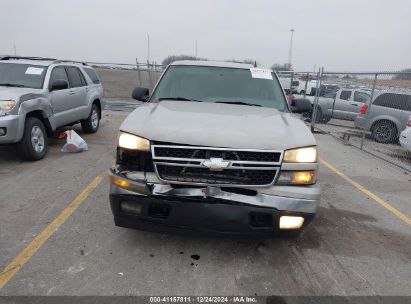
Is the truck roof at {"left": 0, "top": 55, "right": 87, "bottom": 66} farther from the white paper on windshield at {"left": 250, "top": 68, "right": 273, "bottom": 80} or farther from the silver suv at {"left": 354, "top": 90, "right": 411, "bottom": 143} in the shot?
the silver suv at {"left": 354, "top": 90, "right": 411, "bottom": 143}

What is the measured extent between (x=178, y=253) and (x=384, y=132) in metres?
9.83

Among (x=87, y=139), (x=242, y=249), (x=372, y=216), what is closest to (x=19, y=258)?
(x=242, y=249)

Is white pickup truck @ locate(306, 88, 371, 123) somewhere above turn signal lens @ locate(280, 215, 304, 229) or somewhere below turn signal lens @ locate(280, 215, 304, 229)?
below

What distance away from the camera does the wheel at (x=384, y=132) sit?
35.9 feet

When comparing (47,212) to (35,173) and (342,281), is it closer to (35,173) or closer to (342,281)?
(35,173)

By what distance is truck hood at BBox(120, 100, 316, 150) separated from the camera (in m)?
3.04

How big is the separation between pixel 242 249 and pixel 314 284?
0.79m

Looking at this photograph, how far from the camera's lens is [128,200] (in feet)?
10.2

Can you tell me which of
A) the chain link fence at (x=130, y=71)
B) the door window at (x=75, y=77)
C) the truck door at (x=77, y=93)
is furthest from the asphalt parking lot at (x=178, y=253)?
the chain link fence at (x=130, y=71)

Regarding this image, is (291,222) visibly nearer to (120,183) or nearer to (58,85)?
(120,183)

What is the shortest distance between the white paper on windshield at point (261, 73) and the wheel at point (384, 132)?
779 centimetres

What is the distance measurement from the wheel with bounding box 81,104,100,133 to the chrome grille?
6.61 meters

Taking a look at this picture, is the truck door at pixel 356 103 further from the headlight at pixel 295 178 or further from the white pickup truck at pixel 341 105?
the headlight at pixel 295 178

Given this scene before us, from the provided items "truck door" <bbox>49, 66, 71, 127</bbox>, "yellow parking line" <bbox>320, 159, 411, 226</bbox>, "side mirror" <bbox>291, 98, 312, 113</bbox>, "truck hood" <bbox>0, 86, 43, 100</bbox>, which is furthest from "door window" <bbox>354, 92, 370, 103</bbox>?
"truck hood" <bbox>0, 86, 43, 100</bbox>
